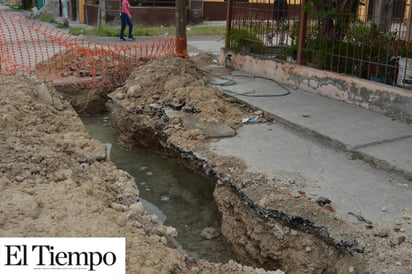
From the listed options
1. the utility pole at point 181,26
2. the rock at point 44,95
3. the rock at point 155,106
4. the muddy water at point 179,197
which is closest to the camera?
the muddy water at point 179,197

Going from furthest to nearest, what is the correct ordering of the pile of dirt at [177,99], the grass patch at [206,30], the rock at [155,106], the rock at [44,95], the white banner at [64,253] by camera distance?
the grass patch at [206,30] < the rock at [155,106] < the rock at [44,95] < the pile of dirt at [177,99] < the white banner at [64,253]

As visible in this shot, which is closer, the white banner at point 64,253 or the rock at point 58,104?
the white banner at point 64,253

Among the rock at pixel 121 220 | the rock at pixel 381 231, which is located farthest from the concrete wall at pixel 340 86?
the rock at pixel 121 220

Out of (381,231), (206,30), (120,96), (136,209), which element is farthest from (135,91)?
(206,30)

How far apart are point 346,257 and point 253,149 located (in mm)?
2024

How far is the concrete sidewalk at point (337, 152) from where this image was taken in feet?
13.2

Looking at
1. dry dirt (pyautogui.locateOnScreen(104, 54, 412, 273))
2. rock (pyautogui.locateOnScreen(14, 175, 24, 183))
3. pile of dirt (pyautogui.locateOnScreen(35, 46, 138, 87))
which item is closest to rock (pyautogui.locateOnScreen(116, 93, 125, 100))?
dry dirt (pyautogui.locateOnScreen(104, 54, 412, 273))

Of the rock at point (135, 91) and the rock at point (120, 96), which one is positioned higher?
the rock at point (135, 91)

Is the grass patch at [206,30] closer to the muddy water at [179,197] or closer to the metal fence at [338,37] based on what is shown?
the metal fence at [338,37]

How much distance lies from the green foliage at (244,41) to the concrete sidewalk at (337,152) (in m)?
2.24

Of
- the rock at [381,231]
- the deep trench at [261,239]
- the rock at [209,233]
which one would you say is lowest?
the rock at [209,233]

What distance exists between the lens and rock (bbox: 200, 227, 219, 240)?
487 centimetres

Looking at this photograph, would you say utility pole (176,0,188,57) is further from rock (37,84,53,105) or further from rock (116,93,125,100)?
rock (37,84,53,105)

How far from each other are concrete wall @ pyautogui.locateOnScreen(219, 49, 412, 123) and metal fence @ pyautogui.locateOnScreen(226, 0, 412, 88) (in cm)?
18
